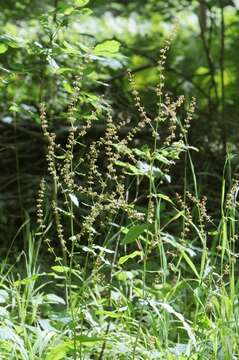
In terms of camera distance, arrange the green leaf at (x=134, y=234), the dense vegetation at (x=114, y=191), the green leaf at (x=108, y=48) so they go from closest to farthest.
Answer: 1. the green leaf at (x=134, y=234)
2. the dense vegetation at (x=114, y=191)
3. the green leaf at (x=108, y=48)

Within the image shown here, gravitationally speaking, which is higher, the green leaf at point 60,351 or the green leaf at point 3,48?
the green leaf at point 3,48

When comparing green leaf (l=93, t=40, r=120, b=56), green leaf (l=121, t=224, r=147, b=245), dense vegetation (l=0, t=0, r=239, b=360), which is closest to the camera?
green leaf (l=121, t=224, r=147, b=245)

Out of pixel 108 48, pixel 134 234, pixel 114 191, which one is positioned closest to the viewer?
pixel 134 234

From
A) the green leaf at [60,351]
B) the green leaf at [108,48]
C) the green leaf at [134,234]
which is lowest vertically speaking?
the green leaf at [60,351]

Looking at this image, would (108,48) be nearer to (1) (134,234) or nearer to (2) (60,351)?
(1) (134,234)

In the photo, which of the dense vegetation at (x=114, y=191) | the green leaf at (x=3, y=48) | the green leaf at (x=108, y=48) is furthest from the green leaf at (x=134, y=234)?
the green leaf at (x=3, y=48)

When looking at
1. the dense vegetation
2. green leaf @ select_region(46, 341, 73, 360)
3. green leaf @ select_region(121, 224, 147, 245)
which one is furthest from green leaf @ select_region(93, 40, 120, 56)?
green leaf @ select_region(46, 341, 73, 360)

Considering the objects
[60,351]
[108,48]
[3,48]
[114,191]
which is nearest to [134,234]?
[60,351]

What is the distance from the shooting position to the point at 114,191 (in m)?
2.98

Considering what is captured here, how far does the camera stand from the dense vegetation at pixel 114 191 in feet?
6.55

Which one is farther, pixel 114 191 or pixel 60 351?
pixel 114 191

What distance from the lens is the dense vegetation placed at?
2.00 metres

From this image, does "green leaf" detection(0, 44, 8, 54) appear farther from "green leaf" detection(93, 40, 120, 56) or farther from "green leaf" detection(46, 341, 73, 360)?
"green leaf" detection(46, 341, 73, 360)

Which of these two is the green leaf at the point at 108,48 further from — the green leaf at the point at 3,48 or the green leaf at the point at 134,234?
the green leaf at the point at 134,234
